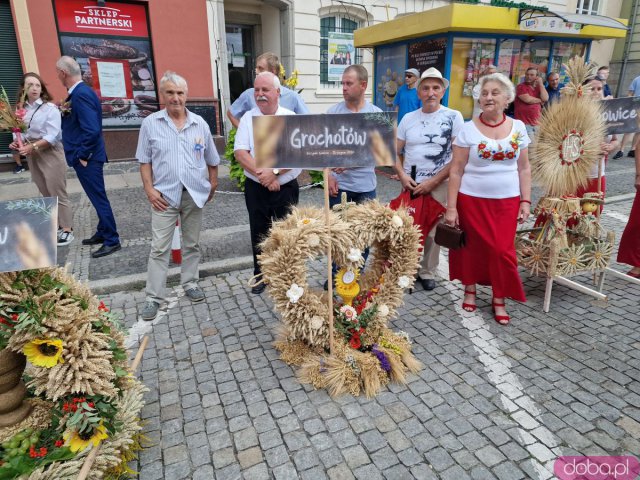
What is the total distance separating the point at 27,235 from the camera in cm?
195

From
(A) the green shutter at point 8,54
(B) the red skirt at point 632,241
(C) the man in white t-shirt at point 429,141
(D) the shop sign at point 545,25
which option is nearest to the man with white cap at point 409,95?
(D) the shop sign at point 545,25

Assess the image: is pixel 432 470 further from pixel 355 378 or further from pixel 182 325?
pixel 182 325

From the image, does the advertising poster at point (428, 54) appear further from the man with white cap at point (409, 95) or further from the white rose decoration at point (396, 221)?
the white rose decoration at point (396, 221)

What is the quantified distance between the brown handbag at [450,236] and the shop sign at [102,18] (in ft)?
31.9

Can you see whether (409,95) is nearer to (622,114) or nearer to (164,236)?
(622,114)

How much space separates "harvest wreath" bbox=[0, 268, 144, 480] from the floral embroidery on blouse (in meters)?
2.95

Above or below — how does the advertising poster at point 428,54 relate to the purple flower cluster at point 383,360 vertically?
above

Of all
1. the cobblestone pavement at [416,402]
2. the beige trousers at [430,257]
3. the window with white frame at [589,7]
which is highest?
the window with white frame at [589,7]

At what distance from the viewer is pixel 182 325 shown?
12.4ft

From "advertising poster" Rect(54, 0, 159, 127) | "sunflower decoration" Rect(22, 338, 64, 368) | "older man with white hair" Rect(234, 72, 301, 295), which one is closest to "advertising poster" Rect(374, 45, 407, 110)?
"advertising poster" Rect(54, 0, 159, 127)

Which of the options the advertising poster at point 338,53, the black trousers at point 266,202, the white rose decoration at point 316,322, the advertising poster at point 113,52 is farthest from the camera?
the advertising poster at point 338,53

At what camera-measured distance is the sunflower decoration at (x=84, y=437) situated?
2.06 meters

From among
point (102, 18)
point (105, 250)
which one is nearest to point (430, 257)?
point (105, 250)

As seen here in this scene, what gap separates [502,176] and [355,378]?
203cm
